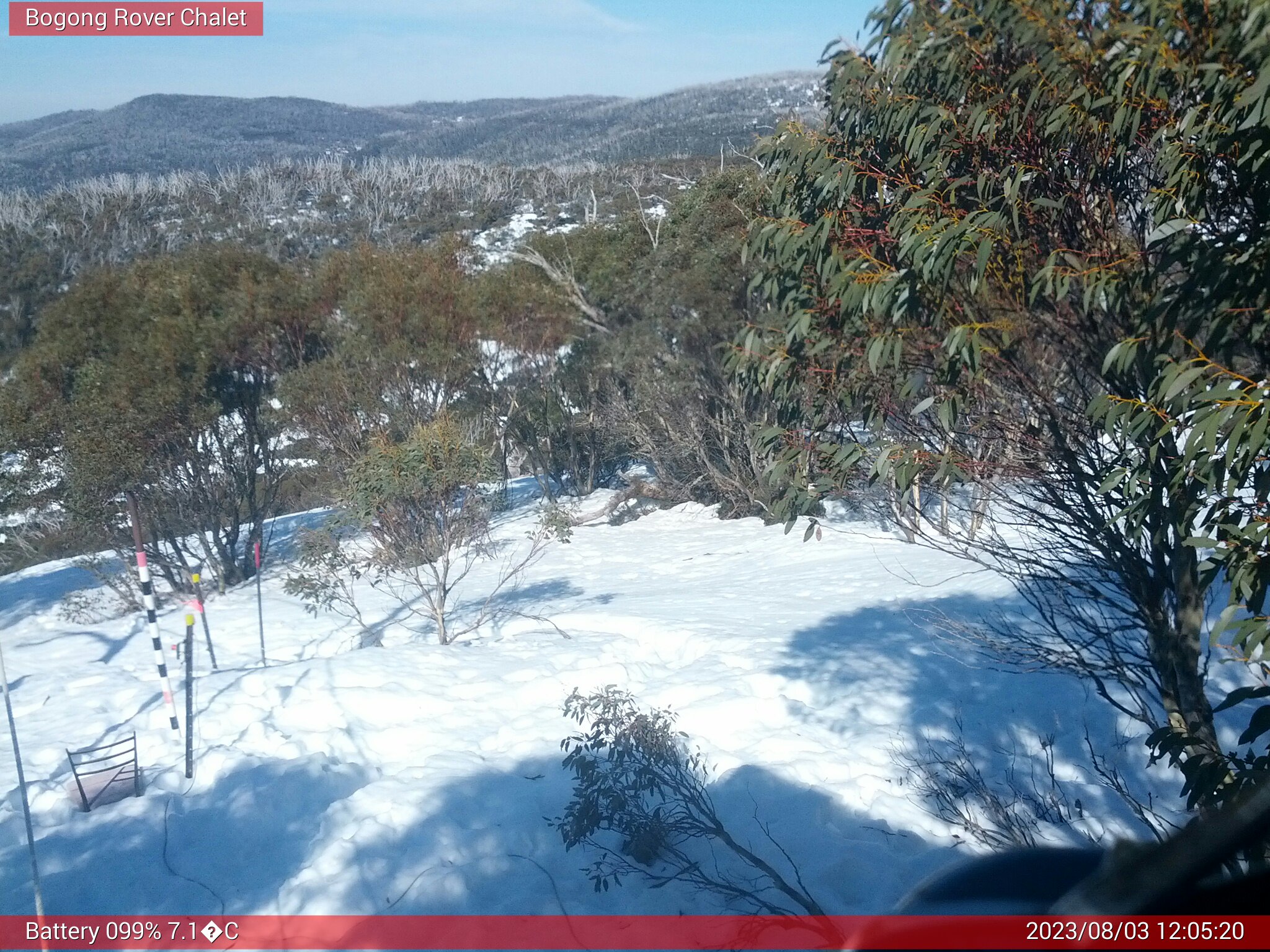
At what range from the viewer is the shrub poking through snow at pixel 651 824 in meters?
4.14

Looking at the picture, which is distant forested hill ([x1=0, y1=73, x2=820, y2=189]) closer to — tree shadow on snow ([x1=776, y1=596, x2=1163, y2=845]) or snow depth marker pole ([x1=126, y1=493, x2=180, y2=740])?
tree shadow on snow ([x1=776, y1=596, x2=1163, y2=845])

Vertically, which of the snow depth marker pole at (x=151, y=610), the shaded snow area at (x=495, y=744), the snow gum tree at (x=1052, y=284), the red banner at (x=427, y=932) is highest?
the snow gum tree at (x=1052, y=284)

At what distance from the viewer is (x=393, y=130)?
4453 cm

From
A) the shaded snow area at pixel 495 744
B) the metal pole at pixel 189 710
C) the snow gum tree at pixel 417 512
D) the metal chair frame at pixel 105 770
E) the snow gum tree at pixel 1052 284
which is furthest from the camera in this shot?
the snow gum tree at pixel 417 512

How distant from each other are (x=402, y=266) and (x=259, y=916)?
1334 centimetres

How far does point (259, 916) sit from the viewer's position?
397 cm

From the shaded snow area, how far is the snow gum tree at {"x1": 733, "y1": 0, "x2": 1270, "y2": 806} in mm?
1589

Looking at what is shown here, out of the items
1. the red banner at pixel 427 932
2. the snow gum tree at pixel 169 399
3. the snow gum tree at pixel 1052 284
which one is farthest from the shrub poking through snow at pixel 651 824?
the snow gum tree at pixel 169 399

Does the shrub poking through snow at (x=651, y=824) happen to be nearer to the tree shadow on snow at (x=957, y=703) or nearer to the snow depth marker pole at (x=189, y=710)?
the tree shadow on snow at (x=957, y=703)

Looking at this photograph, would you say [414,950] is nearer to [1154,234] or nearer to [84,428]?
[1154,234]

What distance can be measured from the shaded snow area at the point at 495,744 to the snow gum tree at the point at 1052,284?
1.59 m

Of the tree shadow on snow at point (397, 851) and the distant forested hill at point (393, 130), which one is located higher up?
the distant forested hill at point (393, 130)

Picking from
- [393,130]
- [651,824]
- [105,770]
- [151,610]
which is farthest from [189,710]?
[393,130]

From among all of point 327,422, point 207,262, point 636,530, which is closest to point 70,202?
point 207,262
